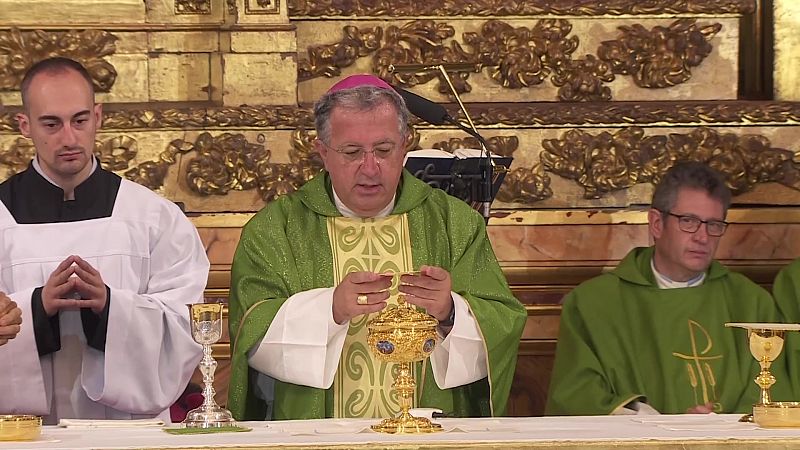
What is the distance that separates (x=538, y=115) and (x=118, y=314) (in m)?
2.68

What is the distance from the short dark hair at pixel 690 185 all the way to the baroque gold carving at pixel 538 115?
864 mm

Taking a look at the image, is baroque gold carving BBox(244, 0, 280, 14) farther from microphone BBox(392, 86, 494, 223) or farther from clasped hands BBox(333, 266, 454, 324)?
clasped hands BBox(333, 266, 454, 324)

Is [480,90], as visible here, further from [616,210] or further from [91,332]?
[91,332]

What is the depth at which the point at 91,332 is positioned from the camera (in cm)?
520

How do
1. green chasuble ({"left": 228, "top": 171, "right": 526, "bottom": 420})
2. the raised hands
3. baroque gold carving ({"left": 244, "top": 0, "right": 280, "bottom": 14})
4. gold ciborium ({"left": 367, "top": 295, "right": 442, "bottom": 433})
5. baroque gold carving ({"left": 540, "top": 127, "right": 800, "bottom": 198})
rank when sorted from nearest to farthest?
1. gold ciborium ({"left": 367, "top": 295, "right": 442, "bottom": 433})
2. the raised hands
3. green chasuble ({"left": 228, "top": 171, "right": 526, "bottom": 420})
4. baroque gold carving ({"left": 244, "top": 0, "right": 280, "bottom": 14})
5. baroque gold carving ({"left": 540, "top": 127, "right": 800, "bottom": 198})

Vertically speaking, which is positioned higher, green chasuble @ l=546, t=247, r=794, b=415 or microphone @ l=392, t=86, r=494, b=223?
microphone @ l=392, t=86, r=494, b=223

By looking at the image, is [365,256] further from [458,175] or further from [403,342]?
[403,342]

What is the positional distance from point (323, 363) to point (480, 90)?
2.74 m

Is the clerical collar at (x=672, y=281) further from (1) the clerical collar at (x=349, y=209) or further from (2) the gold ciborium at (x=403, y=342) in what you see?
(2) the gold ciborium at (x=403, y=342)

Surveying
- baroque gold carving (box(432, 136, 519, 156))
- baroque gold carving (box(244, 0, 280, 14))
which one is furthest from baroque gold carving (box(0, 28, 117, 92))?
baroque gold carving (box(432, 136, 519, 156))

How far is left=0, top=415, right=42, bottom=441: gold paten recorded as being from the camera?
3920 mm

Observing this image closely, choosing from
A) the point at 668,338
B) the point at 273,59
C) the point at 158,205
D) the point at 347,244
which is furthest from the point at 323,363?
the point at 273,59

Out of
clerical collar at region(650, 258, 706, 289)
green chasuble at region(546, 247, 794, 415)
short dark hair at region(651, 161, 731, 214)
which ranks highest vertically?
short dark hair at region(651, 161, 731, 214)

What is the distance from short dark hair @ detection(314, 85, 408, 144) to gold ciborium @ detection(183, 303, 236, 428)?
1.11 m
